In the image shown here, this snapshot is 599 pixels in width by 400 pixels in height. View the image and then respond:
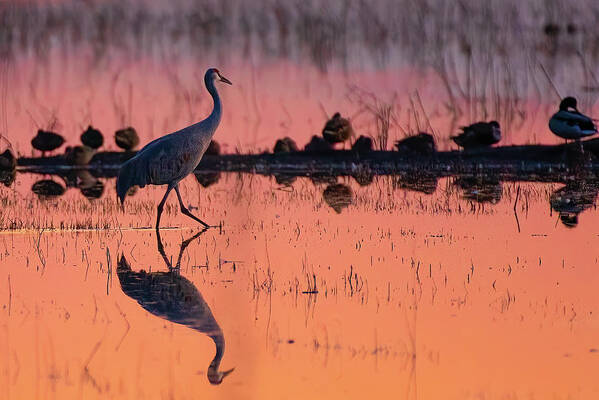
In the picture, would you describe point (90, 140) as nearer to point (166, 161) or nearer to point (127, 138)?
point (127, 138)

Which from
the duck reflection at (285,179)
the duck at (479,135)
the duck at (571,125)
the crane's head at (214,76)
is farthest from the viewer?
the duck at (479,135)

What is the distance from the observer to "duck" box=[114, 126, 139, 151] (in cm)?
4075

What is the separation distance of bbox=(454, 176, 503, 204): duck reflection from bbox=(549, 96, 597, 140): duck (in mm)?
6655

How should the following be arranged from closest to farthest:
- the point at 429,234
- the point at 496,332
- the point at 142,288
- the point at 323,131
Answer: the point at 496,332, the point at 142,288, the point at 429,234, the point at 323,131

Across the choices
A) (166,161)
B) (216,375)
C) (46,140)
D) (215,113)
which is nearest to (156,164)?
(166,161)

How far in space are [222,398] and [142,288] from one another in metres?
3.02

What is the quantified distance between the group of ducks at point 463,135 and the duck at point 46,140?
808cm

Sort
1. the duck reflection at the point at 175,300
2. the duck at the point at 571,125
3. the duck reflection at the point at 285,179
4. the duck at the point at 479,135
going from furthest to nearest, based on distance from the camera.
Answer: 1. the duck at the point at 479,135
2. the duck at the point at 571,125
3. the duck reflection at the point at 285,179
4. the duck reflection at the point at 175,300

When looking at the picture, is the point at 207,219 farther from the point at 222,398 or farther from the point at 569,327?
the point at 222,398

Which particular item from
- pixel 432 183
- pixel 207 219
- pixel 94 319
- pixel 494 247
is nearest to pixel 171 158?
pixel 207 219

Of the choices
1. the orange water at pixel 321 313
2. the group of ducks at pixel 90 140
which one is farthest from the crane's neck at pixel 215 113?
the group of ducks at pixel 90 140

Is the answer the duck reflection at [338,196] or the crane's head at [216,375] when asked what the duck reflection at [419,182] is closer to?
the duck reflection at [338,196]

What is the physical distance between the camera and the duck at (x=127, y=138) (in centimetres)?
4075

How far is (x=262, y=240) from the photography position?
10945mm
